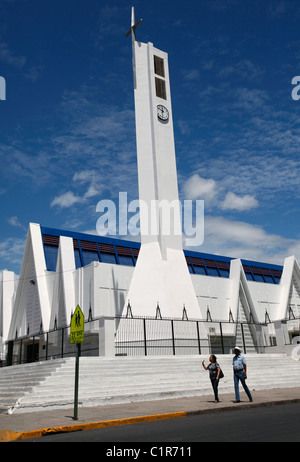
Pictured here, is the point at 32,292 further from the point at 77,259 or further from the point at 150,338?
the point at 150,338

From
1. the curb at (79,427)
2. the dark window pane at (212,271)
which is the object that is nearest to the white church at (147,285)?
the dark window pane at (212,271)

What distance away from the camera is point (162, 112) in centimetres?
2923

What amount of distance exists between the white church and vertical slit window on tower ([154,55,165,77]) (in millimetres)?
90

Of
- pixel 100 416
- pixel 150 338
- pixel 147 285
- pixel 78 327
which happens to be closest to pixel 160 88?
pixel 147 285

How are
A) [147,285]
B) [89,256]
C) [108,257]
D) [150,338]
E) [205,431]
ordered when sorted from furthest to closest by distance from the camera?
[108,257] → [89,256] → [147,285] → [150,338] → [205,431]

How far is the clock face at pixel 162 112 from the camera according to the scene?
29.0 meters

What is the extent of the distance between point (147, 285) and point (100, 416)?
14621 millimetres

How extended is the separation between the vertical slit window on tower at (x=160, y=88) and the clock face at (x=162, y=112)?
956 mm

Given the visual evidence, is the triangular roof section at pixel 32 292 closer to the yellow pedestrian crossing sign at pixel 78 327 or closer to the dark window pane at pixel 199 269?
the dark window pane at pixel 199 269

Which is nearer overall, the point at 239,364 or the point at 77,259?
the point at 239,364

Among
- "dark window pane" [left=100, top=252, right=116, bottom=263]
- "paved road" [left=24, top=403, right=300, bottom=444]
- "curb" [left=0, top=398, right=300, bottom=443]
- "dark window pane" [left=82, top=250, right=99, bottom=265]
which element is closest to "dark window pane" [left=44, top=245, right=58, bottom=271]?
"dark window pane" [left=82, top=250, right=99, bottom=265]
